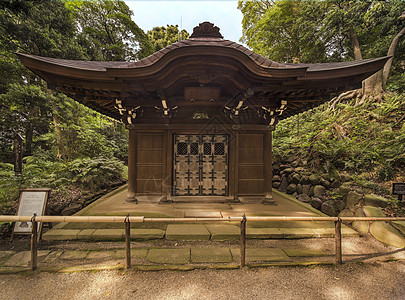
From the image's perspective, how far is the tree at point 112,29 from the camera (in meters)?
15.7

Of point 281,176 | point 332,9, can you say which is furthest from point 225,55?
point 332,9

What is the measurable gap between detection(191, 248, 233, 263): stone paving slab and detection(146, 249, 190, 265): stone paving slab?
0.14m

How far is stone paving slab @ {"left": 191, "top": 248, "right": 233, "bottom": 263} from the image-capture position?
113 inches

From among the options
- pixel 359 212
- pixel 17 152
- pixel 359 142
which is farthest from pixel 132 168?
pixel 359 142

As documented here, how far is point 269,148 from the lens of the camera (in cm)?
542

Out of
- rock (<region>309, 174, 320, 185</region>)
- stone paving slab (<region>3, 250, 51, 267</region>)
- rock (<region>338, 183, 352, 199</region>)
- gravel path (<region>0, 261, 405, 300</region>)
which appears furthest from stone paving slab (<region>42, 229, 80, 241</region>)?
rock (<region>309, 174, 320, 185</region>)

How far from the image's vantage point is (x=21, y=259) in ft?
Result: 9.47

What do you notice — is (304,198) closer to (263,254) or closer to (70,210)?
(263,254)

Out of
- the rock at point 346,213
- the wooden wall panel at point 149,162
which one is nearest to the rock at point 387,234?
the rock at point 346,213

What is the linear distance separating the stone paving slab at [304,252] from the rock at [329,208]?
195cm

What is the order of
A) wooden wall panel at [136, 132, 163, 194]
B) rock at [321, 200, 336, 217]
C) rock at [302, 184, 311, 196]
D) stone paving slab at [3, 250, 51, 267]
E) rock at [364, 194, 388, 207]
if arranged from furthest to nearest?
rock at [302, 184, 311, 196]
wooden wall panel at [136, 132, 163, 194]
rock at [321, 200, 336, 217]
rock at [364, 194, 388, 207]
stone paving slab at [3, 250, 51, 267]

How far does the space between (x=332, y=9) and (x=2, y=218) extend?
16810 millimetres

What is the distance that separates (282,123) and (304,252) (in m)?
9.44

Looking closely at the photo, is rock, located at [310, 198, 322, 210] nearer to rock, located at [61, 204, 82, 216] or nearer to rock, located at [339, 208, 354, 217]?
rock, located at [339, 208, 354, 217]
